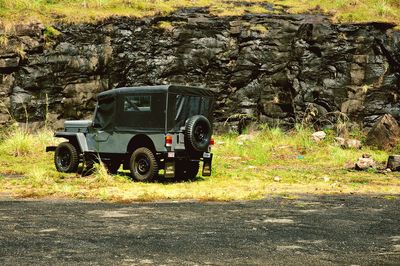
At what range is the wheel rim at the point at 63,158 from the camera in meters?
12.1

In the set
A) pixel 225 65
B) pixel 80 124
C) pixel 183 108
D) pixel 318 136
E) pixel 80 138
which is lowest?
pixel 318 136

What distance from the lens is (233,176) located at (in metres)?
11.4

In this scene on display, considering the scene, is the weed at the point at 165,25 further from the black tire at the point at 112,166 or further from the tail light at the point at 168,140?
the tail light at the point at 168,140

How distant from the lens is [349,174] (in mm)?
12102

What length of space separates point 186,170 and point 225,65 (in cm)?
1073

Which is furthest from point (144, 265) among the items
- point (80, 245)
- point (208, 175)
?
point (208, 175)

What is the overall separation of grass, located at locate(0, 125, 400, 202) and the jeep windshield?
1372 mm

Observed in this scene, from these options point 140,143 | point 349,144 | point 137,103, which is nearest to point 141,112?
point 137,103

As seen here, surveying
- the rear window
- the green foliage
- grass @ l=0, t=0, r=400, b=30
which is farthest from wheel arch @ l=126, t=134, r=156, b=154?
the green foliage

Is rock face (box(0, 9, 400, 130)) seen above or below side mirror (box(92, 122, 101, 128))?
above

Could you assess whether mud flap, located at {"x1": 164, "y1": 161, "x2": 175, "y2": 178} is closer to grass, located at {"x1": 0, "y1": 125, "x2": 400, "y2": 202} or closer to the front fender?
grass, located at {"x1": 0, "y1": 125, "x2": 400, "y2": 202}

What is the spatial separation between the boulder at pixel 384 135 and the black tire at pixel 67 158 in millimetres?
10609

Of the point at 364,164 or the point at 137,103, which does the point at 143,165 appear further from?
the point at 364,164

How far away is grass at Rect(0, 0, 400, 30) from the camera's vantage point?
2075cm
